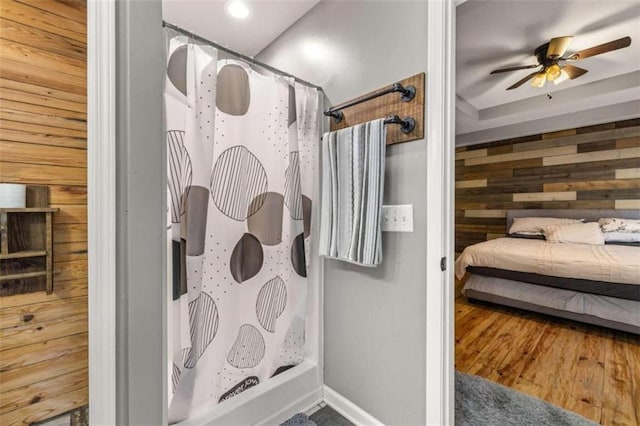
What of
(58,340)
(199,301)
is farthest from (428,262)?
(58,340)

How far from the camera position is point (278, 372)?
4.86ft

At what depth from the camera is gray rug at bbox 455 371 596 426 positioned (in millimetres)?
1437

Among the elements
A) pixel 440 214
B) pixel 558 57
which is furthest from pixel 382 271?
pixel 558 57

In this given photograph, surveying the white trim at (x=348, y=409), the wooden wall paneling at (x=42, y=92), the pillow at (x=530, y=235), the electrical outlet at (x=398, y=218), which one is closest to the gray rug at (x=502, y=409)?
the white trim at (x=348, y=409)

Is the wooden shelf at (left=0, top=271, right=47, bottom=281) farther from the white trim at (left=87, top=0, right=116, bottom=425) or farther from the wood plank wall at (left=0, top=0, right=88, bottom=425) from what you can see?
the white trim at (left=87, top=0, right=116, bottom=425)

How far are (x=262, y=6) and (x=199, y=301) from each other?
5.75ft

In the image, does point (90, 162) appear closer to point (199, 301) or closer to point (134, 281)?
point (134, 281)

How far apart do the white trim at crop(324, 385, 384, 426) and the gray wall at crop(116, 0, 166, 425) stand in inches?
38.9

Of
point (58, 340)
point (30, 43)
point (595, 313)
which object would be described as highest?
point (30, 43)

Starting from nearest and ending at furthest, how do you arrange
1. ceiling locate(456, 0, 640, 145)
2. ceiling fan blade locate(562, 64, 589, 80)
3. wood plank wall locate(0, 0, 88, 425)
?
wood plank wall locate(0, 0, 88, 425) < ceiling locate(456, 0, 640, 145) < ceiling fan blade locate(562, 64, 589, 80)

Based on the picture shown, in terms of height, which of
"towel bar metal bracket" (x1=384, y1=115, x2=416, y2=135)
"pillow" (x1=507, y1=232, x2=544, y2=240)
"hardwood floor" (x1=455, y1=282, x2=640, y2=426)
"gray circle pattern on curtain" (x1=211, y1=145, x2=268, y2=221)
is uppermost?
"towel bar metal bracket" (x1=384, y1=115, x2=416, y2=135)

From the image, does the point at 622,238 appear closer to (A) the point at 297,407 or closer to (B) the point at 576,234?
(B) the point at 576,234

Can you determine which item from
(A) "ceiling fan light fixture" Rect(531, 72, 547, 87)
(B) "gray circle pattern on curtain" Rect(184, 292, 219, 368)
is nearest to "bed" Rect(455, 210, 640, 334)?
(A) "ceiling fan light fixture" Rect(531, 72, 547, 87)

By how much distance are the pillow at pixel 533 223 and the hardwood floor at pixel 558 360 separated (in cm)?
157
